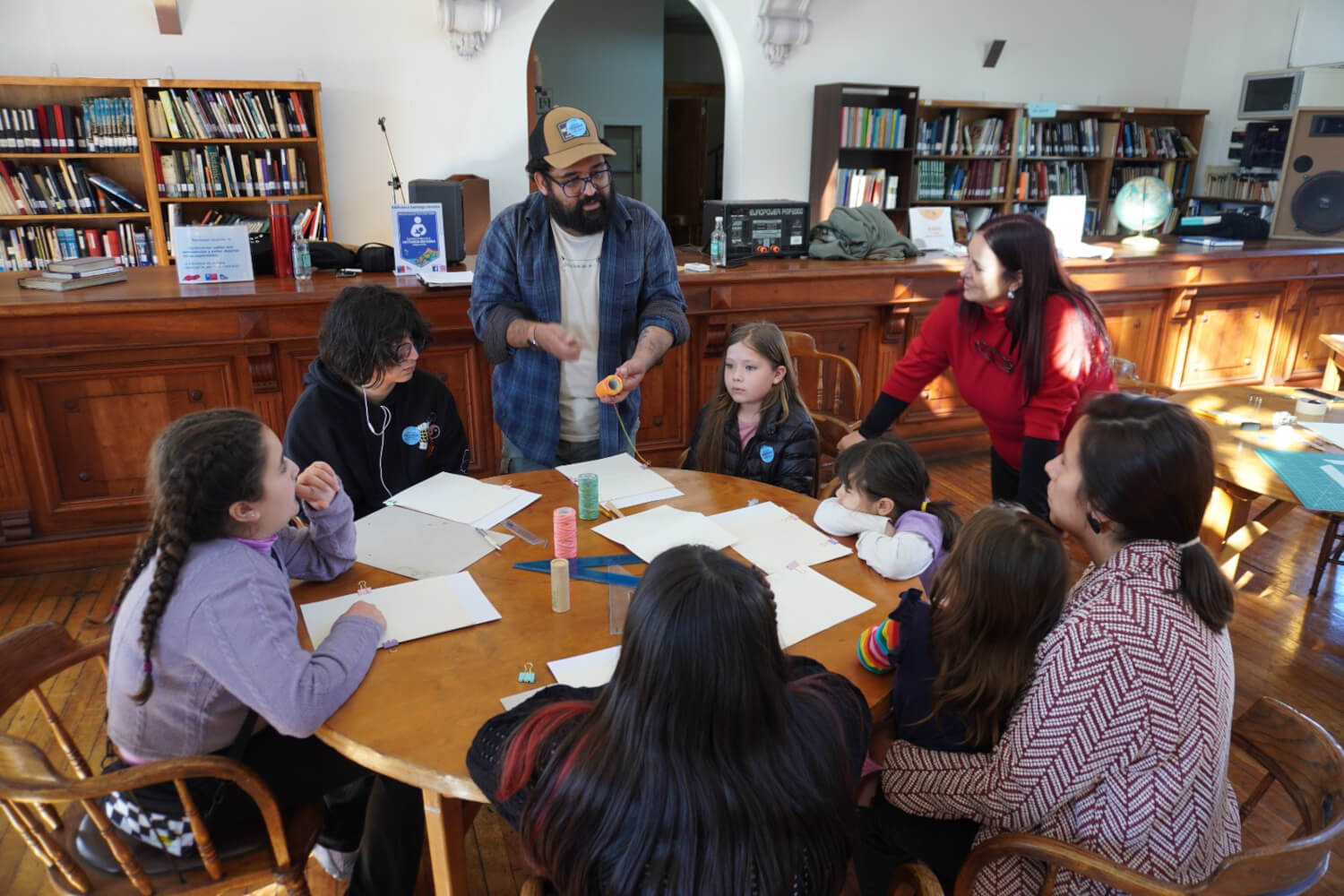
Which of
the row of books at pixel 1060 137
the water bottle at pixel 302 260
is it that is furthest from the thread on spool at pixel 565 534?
the row of books at pixel 1060 137

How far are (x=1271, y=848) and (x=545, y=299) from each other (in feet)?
6.45

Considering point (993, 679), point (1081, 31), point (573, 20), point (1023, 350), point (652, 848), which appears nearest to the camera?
point (652, 848)

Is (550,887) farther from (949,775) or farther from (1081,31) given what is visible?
(1081,31)

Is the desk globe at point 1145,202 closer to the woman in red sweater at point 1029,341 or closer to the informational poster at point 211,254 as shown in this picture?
the woman in red sweater at point 1029,341

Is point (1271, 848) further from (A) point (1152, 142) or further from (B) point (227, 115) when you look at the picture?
(A) point (1152, 142)

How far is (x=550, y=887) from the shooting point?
45.9 inches

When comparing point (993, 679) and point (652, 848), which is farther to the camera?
point (993, 679)

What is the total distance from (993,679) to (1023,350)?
1227 mm

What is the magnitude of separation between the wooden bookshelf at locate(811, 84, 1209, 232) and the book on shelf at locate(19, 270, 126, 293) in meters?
4.51

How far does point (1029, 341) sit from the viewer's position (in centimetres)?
224

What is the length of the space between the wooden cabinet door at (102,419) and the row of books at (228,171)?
2334 mm

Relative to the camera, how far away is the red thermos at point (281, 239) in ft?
11.4

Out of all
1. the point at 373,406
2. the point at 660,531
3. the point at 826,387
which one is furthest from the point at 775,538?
the point at 826,387

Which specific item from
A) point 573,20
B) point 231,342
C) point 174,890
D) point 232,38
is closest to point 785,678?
point 174,890
